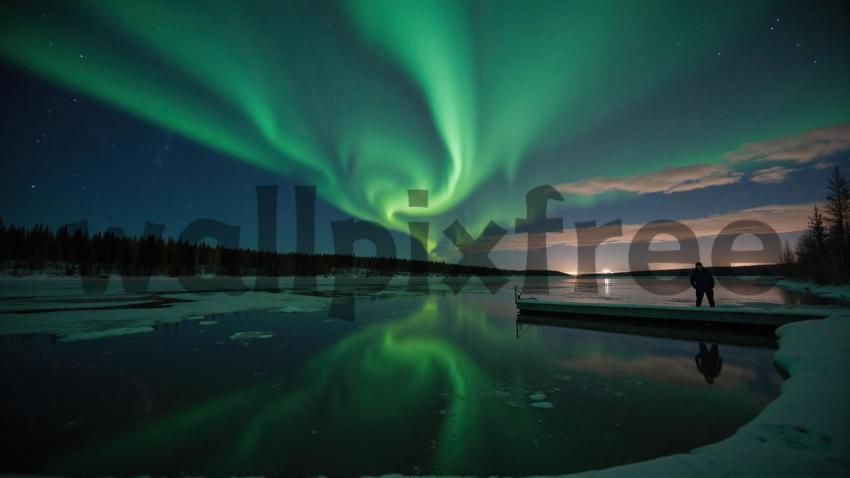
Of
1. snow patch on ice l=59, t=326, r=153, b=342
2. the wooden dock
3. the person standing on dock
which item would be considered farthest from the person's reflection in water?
snow patch on ice l=59, t=326, r=153, b=342

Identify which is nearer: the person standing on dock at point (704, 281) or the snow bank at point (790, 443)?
the snow bank at point (790, 443)

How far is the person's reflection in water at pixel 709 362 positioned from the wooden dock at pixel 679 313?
3.98 meters

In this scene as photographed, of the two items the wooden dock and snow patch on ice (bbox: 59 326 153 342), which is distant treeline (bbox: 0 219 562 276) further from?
the wooden dock

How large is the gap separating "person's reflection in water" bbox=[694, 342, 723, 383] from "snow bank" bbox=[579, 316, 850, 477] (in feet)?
4.91

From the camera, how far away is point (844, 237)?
115ft

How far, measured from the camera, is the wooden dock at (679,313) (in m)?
12.1

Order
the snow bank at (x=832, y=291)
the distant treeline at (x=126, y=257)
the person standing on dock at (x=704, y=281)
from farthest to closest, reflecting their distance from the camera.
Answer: the distant treeline at (x=126, y=257) → the snow bank at (x=832, y=291) → the person standing on dock at (x=704, y=281)

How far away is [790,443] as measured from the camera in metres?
3.67

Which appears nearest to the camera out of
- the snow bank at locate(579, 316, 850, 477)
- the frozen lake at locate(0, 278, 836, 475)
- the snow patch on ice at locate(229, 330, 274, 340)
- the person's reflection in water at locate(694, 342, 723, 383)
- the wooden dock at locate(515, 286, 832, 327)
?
the snow bank at locate(579, 316, 850, 477)

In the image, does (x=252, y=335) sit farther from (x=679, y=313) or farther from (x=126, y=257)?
(x=126, y=257)

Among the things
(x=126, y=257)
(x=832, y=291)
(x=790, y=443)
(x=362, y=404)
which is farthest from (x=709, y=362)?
(x=126, y=257)

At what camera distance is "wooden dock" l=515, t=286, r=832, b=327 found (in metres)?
12.1

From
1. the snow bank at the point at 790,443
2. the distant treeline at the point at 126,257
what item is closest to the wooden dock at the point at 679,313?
the snow bank at the point at 790,443

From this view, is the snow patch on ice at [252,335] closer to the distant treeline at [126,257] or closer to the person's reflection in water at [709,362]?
the person's reflection in water at [709,362]
